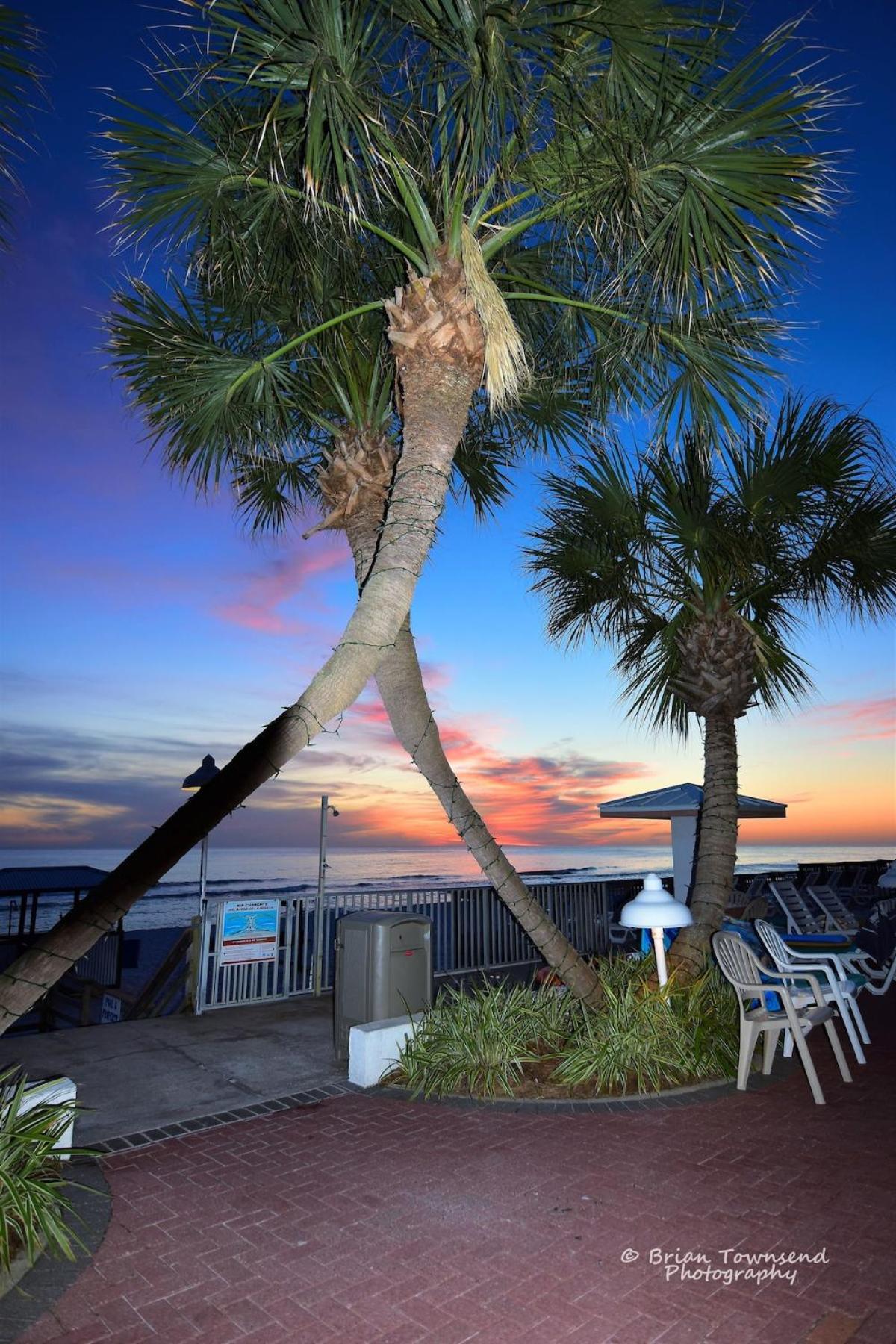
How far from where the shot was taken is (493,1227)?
3.54 meters

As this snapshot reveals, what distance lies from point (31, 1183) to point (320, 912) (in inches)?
224

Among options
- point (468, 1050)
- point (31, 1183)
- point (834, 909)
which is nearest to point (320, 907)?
point (468, 1050)

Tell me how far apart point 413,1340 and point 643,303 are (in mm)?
6129

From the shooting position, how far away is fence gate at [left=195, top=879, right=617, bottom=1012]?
8133mm

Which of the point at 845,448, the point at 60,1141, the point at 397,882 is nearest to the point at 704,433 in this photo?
the point at 845,448

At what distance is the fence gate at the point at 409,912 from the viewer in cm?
813

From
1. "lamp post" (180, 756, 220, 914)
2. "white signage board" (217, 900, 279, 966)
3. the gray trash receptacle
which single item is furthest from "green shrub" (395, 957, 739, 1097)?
"lamp post" (180, 756, 220, 914)

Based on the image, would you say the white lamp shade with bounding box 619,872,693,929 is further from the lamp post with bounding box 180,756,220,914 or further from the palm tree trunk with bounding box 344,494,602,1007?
the lamp post with bounding box 180,756,220,914

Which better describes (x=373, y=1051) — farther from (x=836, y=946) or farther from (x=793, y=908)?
(x=793, y=908)

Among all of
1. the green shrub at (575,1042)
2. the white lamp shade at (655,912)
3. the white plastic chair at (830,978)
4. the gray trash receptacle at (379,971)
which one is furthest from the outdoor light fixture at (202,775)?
the white plastic chair at (830,978)

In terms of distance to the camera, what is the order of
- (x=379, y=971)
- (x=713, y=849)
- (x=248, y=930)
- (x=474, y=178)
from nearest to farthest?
(x=474, y=178) → (x=379, y=971) → (x=713, y=849) → (x=248, y=930)

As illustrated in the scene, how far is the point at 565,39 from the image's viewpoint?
4.35 m

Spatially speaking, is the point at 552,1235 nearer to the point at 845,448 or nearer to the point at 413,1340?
the point at 413,1340

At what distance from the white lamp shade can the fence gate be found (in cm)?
201
